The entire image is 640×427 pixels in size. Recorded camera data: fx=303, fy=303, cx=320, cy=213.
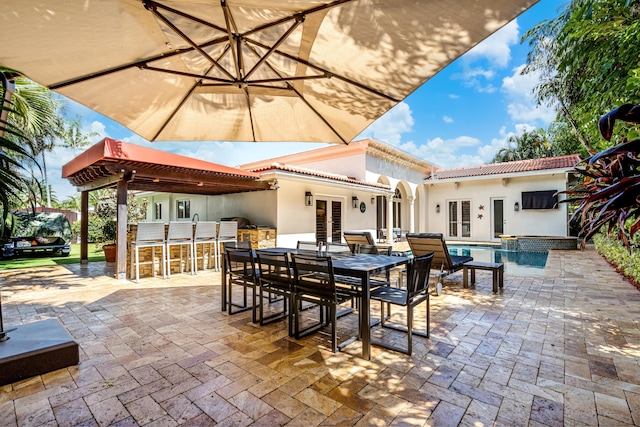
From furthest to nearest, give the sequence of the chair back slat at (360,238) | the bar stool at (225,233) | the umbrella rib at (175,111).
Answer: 1. the bar stool at (225,233)
2. the chair back slat at (360,238)
3. the umbrella rib at (175,111)

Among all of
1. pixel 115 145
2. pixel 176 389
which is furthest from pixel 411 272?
pixel 115 145

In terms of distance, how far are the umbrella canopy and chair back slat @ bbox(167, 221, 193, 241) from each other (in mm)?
3421

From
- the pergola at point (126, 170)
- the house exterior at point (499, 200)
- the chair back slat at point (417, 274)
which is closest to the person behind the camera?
the chair back slat at point (417, 274)

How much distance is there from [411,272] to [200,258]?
6.50 metres

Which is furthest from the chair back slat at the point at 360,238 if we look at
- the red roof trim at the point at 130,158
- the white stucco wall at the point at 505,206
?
the white stucco wall at the point at 505,206

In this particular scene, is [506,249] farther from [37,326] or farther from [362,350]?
[37,326]

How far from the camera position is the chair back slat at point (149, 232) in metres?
6.59

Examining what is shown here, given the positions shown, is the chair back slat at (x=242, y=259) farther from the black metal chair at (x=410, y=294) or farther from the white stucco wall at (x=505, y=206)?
the white stucco wall at (x=505, y=206)

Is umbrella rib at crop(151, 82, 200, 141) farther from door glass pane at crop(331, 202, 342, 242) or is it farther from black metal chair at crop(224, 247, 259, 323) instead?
door glass pane at crop(331, 202, 342, 242)

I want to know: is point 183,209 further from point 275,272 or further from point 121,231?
point 275,272

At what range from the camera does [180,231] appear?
23.6ft

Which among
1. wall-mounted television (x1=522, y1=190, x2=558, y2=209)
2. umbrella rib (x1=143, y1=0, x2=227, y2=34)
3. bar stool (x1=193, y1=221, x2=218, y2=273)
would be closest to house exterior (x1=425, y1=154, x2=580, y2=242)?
wall-mounted television (x1=522, y1=190, x2=558, y2=209)

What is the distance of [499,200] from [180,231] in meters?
15.0

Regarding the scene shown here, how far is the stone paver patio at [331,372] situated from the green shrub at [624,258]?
146 centimetres
